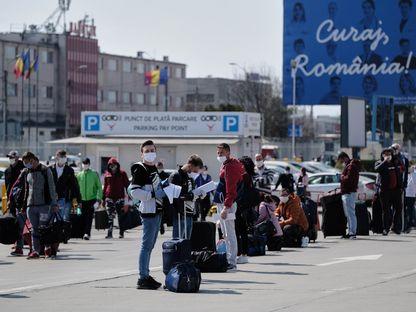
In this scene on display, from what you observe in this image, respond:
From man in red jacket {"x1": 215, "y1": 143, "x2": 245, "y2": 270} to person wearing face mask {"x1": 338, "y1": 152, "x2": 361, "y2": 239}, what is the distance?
6892 millimetres

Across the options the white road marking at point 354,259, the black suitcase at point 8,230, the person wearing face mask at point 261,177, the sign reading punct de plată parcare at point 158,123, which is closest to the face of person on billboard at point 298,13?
the sign reading punct de plată parcare at point 158,123

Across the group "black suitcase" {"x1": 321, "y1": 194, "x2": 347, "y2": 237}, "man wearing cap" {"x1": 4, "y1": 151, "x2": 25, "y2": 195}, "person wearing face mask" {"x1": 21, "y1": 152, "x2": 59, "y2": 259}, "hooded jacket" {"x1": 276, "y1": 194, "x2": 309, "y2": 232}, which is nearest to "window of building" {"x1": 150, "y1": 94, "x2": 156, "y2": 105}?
"black suitcase" {"x1": 321, "y1": 194, "x2": 347, "y2": 237}

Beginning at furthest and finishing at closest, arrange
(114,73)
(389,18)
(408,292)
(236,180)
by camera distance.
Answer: (114,73) < (389,18) < (236,180) < (408,292)

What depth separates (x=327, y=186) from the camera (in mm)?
40812

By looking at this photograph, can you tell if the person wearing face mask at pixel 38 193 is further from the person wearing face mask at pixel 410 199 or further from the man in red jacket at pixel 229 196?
the person wearing face mask at pixel 410 199

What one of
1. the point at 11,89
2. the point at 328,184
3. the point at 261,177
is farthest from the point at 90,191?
the point at 11,89

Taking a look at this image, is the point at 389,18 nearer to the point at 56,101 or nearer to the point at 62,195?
the point at 62,195

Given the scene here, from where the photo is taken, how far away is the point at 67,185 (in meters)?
23.2

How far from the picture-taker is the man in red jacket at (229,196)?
16.8m

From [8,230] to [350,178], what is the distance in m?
7.58

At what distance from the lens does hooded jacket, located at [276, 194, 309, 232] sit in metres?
21.4

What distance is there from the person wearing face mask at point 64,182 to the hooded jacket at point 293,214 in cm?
430

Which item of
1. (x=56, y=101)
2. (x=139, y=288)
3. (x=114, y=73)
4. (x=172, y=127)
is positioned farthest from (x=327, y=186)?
(x=114, y=73)

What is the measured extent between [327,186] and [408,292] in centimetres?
2742
